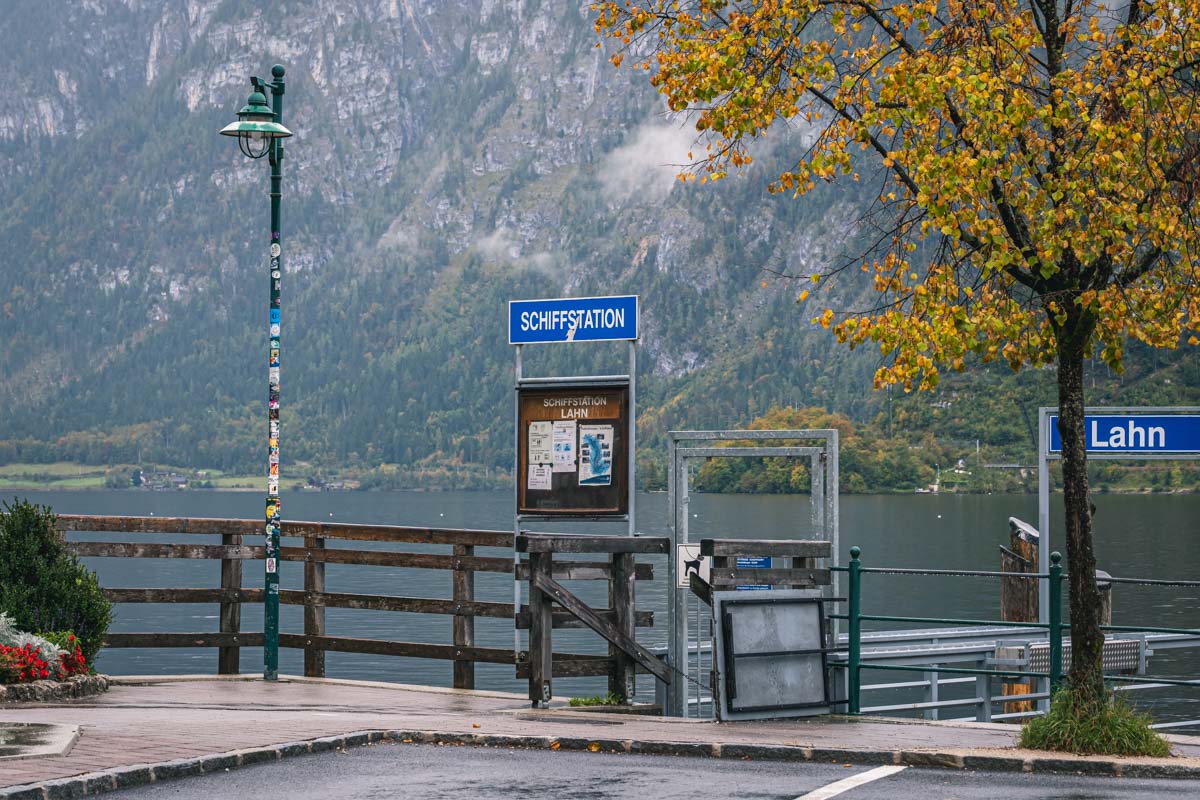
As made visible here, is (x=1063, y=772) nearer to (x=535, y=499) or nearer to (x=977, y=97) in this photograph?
(x=977, y=97)

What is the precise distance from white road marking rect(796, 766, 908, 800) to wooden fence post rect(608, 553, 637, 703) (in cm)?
413

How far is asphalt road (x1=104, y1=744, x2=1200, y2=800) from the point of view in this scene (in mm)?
10312

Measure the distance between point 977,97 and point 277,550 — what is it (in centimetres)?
881

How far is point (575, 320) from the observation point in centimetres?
1622

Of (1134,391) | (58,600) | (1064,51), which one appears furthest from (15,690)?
(1134,391)

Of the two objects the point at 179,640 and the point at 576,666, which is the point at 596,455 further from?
the point at 179,640

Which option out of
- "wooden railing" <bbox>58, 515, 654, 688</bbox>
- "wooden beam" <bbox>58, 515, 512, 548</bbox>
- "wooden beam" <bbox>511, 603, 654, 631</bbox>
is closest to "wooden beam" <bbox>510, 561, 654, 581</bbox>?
"wooden beam" <bbox>511, 603, 654, 631</bbox>

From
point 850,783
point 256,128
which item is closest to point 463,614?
point 256,128

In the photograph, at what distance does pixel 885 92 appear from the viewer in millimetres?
13211

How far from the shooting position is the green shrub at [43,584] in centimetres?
1534

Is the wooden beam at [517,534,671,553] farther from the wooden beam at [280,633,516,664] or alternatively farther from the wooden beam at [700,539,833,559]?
the wooden beam at [280,633,516,664]

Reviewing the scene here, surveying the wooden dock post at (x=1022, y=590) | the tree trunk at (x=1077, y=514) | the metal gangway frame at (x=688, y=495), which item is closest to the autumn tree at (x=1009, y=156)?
the tree trunk at (x=1077, y=514)

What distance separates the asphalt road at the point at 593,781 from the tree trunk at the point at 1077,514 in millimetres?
1689

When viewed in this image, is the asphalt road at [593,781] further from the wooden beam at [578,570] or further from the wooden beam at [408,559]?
the wooden beam at [408,559]
